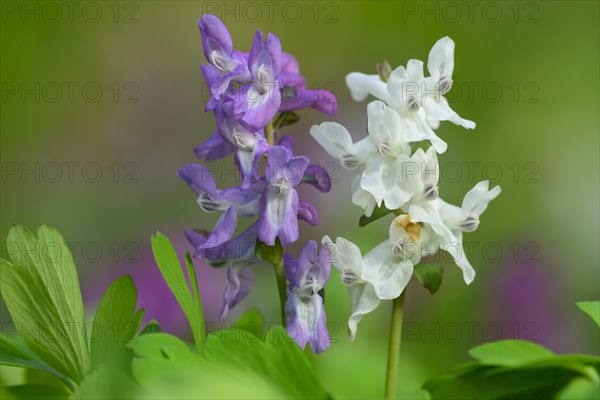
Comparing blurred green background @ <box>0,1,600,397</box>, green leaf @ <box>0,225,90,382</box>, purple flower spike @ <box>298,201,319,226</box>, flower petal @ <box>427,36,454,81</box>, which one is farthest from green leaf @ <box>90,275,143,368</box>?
blurred green background @ <box>0,1,600,397</box>

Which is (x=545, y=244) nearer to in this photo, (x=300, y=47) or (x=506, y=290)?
(x=506, y=290)

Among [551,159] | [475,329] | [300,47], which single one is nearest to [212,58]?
[475,329]

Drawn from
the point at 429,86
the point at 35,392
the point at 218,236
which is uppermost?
the point at 429,86

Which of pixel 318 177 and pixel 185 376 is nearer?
pixel 185 376

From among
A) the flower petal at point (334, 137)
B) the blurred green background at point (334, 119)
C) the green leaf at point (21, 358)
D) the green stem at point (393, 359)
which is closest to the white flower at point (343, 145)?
the flower petal at point (334, 137)

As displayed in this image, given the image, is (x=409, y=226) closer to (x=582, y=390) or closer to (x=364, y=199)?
(x=364, y=199)

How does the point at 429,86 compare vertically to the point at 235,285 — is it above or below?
above

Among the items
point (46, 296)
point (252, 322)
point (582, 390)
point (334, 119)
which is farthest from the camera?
point (334, 119)

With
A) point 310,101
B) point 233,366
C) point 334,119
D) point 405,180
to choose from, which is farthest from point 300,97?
point 334,119
